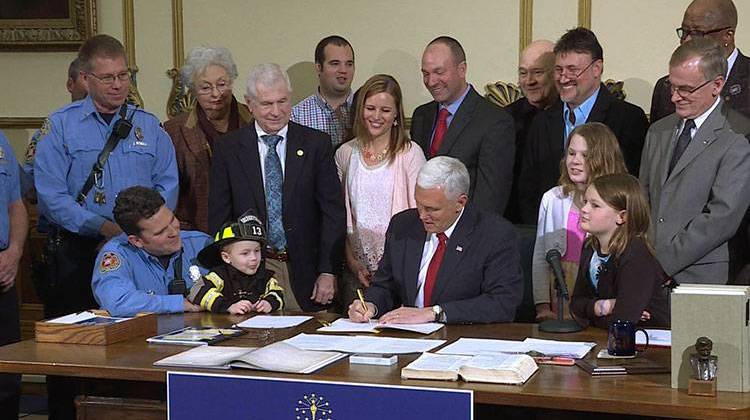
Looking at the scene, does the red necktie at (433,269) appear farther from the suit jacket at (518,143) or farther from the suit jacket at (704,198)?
the suit jacket at (518,143)

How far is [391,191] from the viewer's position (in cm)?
475

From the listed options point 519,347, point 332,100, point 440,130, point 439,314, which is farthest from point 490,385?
point 332,100

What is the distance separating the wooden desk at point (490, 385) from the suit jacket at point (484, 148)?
3.51 feet

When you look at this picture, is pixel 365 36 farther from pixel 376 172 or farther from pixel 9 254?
pixel 9 254

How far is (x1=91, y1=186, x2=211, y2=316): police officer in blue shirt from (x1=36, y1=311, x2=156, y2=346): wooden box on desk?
10.6 inches

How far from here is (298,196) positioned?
473 centimetres

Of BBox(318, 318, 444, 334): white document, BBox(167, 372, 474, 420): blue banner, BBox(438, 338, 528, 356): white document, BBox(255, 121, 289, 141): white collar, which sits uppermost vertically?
BBox(255, 121, 289, 141): white collar

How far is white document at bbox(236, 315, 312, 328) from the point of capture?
12.7 feet

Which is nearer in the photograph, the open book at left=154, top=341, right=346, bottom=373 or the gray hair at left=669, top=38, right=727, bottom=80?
the open book at left=154, top=341, right=346, bottom=373

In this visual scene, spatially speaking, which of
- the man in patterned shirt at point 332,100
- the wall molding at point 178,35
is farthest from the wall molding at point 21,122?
the man in patterned shirt at point 332,100

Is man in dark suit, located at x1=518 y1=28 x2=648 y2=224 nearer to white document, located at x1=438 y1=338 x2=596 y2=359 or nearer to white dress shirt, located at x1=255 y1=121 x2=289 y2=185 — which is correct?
white dress shirt, located at x1=255 y1=121 x2=289 y2=185

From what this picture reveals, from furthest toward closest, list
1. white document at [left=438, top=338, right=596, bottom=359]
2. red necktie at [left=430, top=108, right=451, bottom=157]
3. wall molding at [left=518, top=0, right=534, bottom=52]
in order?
wall molding at [left=518, top=0, right=534, bottom=52] < red necktie at [left=430, top=108, right=451, bottom=157] < white document at [left=438, top=338, right=596, bottom=359]

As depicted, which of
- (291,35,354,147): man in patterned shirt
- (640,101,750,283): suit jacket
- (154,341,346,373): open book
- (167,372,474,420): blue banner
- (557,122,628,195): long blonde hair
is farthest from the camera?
(291,35,354,147): man in patterned shirt

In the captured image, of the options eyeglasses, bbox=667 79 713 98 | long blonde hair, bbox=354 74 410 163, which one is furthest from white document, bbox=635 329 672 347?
long blonde hair, bbox=354 74 410 163
